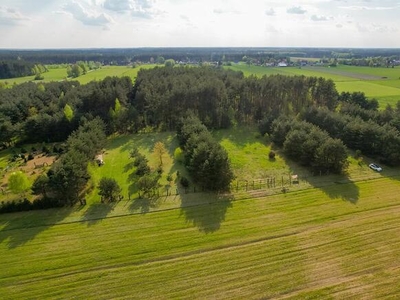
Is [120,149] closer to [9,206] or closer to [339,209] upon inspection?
[9,206]

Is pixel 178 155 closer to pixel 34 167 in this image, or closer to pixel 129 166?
pixel 129 166

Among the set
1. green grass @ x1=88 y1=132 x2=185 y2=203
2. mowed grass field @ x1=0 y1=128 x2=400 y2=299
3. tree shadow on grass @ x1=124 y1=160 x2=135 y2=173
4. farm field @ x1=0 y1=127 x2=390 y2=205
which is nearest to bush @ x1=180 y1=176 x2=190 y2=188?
farm field @ x1=0 y1=127 x2=390 y2=205

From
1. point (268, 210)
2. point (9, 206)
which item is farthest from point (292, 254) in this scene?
point (9, 206)

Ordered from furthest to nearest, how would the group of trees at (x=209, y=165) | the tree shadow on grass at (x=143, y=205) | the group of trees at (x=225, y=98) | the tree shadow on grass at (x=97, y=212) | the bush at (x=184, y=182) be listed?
the group of trees at (x=225, y=98)
the bush at (x=184, y=182)
the group of trees at (x=209, y=165)
the tree shadow on grass at (x=143, y=205)
the tree shadow on grass at (x=97, y=212)

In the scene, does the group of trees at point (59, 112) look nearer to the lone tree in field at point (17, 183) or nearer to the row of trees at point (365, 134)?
the lone tree in field at point (17, 183)

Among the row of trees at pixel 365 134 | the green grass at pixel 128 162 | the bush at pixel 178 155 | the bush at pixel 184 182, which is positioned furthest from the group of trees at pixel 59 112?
the row of trees at pixel 365 134

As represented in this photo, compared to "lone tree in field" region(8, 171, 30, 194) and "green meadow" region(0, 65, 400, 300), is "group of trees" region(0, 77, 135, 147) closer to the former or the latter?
"green meadow" region(0, 65, 400, 300)
